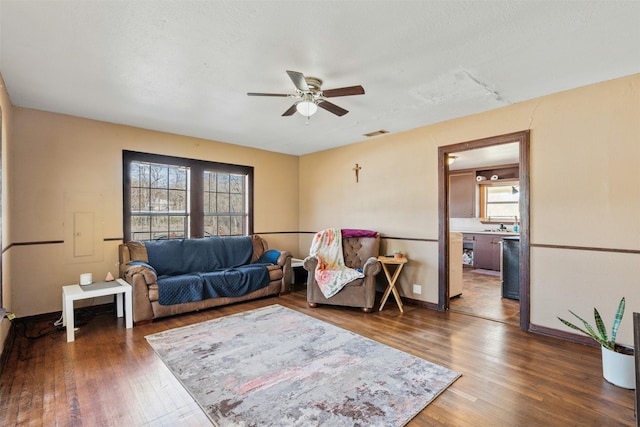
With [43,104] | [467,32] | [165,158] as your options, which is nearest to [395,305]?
[467,32]

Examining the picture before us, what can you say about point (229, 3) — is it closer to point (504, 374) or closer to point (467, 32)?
point (467, 32)

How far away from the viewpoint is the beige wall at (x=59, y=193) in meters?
3.58

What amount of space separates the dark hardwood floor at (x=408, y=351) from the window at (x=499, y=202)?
455 centimetres

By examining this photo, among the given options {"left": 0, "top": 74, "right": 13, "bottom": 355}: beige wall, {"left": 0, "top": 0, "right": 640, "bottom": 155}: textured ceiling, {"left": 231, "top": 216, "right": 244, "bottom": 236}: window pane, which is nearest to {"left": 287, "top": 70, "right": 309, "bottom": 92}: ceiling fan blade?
{"left": 0, "top": 0, "right": 640, "bottom": 155}: textured ceiling

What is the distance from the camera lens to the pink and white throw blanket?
414 cm

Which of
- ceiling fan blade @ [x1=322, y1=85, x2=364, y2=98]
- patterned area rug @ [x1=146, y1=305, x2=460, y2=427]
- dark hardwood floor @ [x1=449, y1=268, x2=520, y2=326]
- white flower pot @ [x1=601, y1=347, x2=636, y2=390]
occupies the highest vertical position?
ceiling fan blade @ [x1=322, y1=85, x2=364, y2=98]

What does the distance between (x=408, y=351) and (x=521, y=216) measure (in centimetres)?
201

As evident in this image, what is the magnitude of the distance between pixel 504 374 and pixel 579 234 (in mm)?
1681

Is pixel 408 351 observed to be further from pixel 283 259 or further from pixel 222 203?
pixel 222 203

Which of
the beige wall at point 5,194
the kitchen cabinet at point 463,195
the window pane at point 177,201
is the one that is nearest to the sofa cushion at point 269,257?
the window pane at point 177,201

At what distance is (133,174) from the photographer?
4.44 m

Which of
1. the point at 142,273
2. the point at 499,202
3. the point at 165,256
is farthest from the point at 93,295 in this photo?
the point at 499,202

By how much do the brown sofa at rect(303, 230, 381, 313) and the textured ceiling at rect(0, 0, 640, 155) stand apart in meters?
1.99

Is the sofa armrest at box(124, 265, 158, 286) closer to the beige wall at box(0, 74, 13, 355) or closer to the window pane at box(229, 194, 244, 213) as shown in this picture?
the beige wall at box(0, 74, 13, 355)
